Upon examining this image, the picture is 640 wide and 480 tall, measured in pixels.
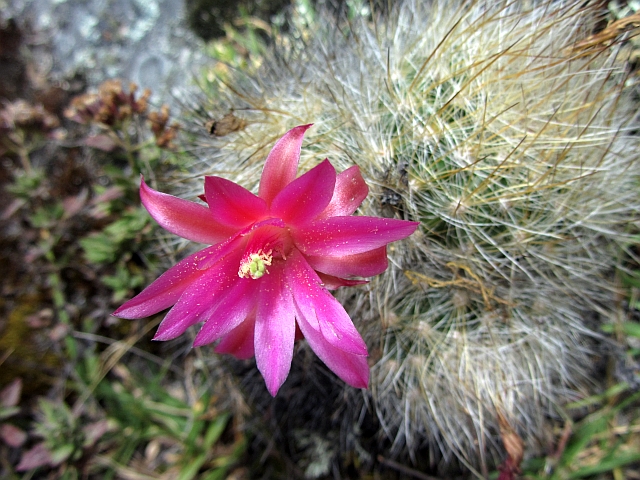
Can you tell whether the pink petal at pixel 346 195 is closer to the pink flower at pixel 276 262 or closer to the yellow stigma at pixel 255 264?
the pink flower at pixel 276 262

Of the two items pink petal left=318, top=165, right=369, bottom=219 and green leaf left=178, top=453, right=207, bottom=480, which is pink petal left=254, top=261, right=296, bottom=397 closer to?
pink petal left=318, top=165, right=369, bottom=219

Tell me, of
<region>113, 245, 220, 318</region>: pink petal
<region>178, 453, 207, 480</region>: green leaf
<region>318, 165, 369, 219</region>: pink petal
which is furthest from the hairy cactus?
<region>178, 453, 207, 480</region>: green leaf

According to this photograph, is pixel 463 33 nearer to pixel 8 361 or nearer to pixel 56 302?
pixel 56 302

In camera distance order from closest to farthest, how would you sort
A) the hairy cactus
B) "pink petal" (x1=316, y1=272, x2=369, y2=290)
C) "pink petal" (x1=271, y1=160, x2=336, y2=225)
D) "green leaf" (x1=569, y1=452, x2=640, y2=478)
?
1. "pink petal" (x1=271, y1=160, x2=336, y2=225)
2. "pink petal" (x1=316, y1=272, x2=369, y2=290)
3. the hairy cactus
4. "green leaf" (x1=569, y1=452, x2=640, y2=478)

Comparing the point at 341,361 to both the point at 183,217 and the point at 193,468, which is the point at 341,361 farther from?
the point at 193,468

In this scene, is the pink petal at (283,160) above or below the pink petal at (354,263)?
above

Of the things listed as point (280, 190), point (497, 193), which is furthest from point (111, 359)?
point (497, 193)

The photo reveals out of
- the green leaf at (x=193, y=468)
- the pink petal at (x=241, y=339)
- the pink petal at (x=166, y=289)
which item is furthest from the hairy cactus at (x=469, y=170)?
the green leaf at (x=193, y=468)
